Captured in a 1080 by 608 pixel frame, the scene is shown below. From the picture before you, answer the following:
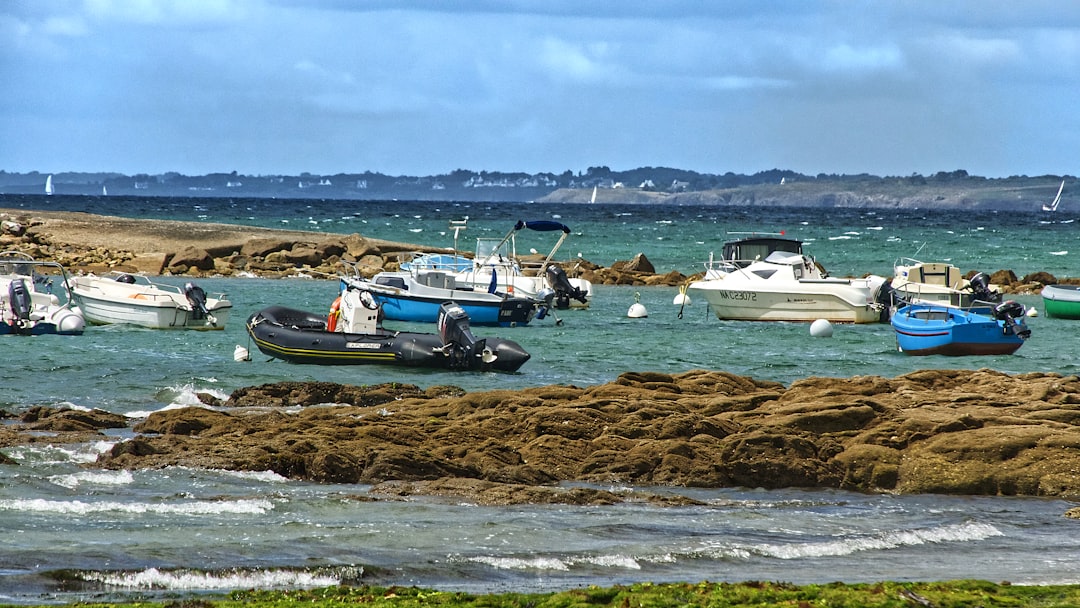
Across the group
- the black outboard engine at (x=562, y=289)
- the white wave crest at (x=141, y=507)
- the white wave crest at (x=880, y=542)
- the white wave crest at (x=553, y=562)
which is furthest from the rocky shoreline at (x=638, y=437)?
the black outboard engine at (x=562, y=289)

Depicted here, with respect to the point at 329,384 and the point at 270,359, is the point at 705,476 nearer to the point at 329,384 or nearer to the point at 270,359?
the point at 329,384

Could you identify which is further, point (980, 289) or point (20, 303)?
point (980, 289)

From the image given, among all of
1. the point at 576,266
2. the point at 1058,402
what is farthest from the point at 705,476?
the point at 576,266

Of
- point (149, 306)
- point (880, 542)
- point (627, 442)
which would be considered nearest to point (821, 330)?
point (149, 306)

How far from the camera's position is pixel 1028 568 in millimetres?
10492

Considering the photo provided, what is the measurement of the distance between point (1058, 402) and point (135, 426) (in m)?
11.9

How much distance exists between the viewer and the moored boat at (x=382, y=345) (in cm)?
2417

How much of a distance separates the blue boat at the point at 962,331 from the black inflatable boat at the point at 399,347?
373 inches

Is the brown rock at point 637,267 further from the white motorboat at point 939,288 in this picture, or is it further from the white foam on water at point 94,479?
the white foam on water at point 94,479

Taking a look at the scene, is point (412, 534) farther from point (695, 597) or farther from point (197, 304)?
point (197, 304)

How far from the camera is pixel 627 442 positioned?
15.1 meters

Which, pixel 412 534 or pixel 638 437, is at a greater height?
pixel 638 437

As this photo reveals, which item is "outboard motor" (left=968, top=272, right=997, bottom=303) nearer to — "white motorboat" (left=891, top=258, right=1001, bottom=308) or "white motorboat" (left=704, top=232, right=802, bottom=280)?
"white motorboat" (left=891, top=258, right=1001, bottom=308)

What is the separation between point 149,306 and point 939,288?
21.0 metres
